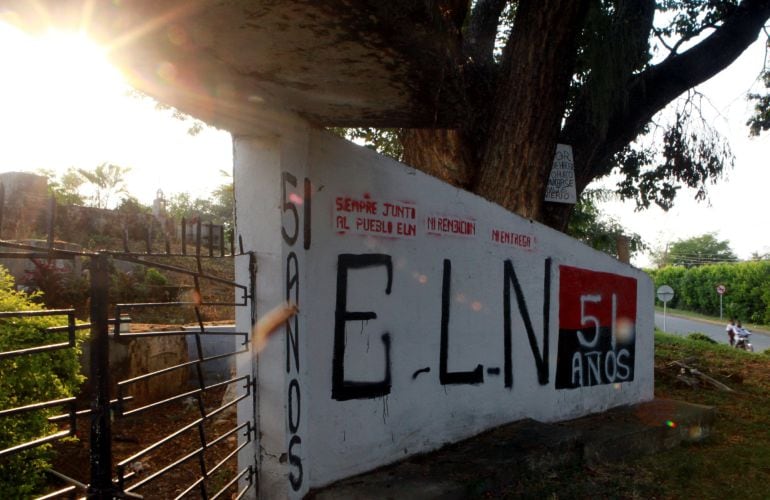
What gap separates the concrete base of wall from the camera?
324 centimetres

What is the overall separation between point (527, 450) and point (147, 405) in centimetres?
243

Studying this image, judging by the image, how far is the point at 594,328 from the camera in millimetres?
5570

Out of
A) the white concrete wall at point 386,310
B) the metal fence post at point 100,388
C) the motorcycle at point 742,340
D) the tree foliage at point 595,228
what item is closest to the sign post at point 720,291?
the motorcycle at point 742,340

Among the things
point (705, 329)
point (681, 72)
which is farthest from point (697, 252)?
point (681, 72)

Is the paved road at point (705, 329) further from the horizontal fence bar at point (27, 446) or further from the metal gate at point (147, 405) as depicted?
the horizontal fence bar at point (27, 446)

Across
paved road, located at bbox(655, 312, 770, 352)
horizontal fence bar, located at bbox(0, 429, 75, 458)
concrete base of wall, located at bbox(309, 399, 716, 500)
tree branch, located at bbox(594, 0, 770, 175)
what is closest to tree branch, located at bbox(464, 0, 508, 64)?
tree branch, located at bbox(594, 0, 770, 175)

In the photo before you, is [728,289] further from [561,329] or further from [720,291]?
[561,329]

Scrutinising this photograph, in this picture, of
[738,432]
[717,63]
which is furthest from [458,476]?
[717,63]

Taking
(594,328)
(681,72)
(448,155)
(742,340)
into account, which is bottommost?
(742,340)

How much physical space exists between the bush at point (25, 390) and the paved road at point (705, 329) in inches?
915

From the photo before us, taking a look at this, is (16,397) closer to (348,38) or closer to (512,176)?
(348,38)

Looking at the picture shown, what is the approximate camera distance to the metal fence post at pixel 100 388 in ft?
6.43

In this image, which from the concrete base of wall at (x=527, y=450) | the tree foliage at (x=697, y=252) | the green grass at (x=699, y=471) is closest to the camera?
the concrete base of wall at (x=527, y=450)

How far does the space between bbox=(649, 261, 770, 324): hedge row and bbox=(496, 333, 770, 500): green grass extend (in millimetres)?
24668
